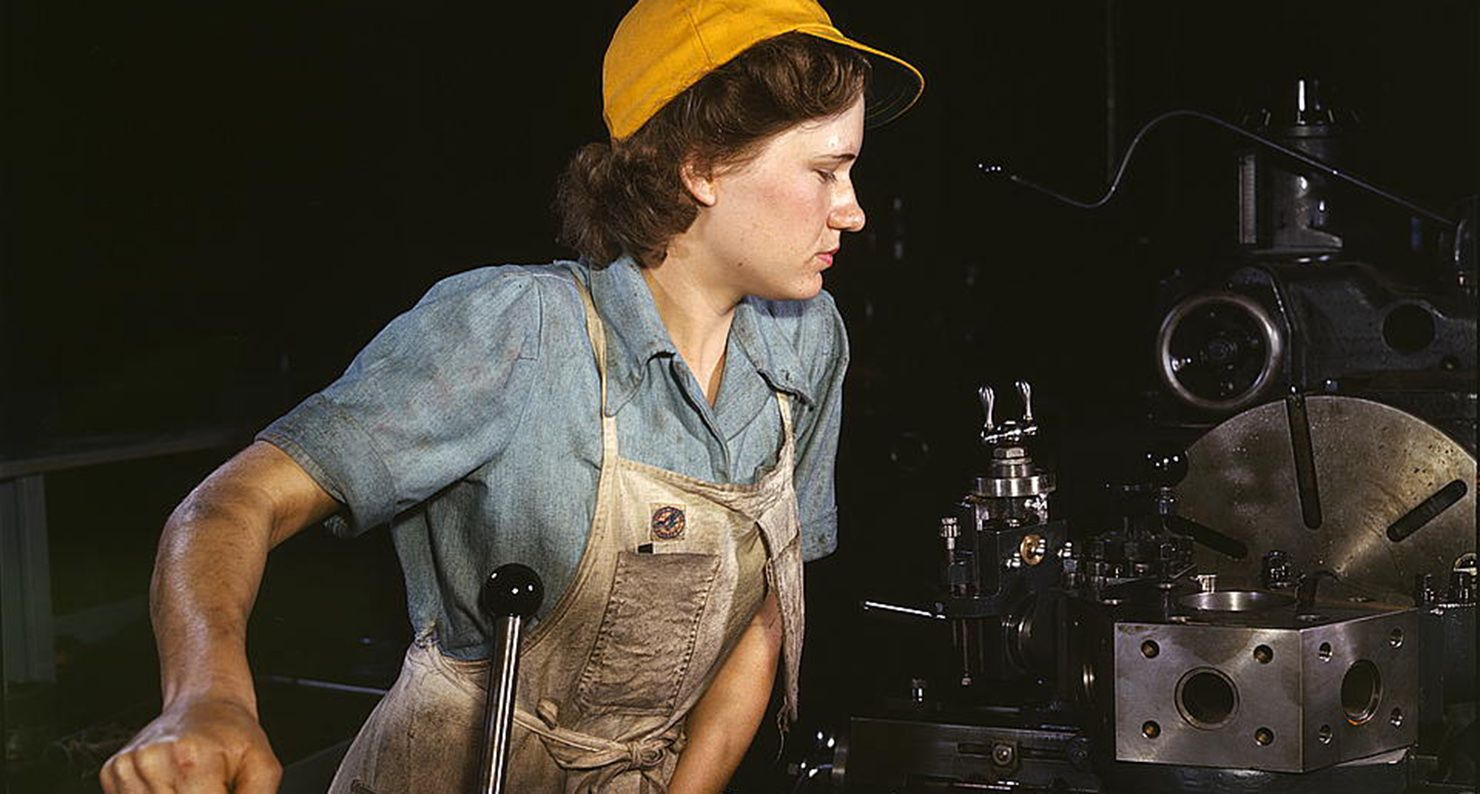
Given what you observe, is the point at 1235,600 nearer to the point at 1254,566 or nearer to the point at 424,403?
the point at 1254,566

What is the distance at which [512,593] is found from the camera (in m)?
1.04

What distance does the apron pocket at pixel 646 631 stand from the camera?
1382mm

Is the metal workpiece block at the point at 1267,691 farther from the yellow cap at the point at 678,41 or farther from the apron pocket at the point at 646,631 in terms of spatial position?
the yellow cap at the point at 678,41

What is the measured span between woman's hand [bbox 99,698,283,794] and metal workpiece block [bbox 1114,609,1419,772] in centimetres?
75

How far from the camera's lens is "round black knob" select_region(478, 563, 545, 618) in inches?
40.8

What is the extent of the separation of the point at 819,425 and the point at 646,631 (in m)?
0.30

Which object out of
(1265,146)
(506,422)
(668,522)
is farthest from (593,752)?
(1265,146)

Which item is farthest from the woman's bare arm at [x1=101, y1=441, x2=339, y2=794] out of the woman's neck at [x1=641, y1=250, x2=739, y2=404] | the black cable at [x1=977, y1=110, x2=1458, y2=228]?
the black cable at [x1=977, y1=110, x2=1458, y2=228]

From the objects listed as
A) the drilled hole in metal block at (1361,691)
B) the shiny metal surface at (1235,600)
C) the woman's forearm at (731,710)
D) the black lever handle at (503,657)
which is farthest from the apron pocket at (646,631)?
the drilled hole in metal block at (1361,691)

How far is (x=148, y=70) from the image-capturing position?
187 centimetres

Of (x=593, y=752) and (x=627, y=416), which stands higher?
(x=627, y=416)

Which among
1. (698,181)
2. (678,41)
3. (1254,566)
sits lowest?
(1254,566)

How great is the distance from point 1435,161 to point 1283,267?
0.28m

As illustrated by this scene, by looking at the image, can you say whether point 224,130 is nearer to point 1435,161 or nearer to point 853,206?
point 853,206
